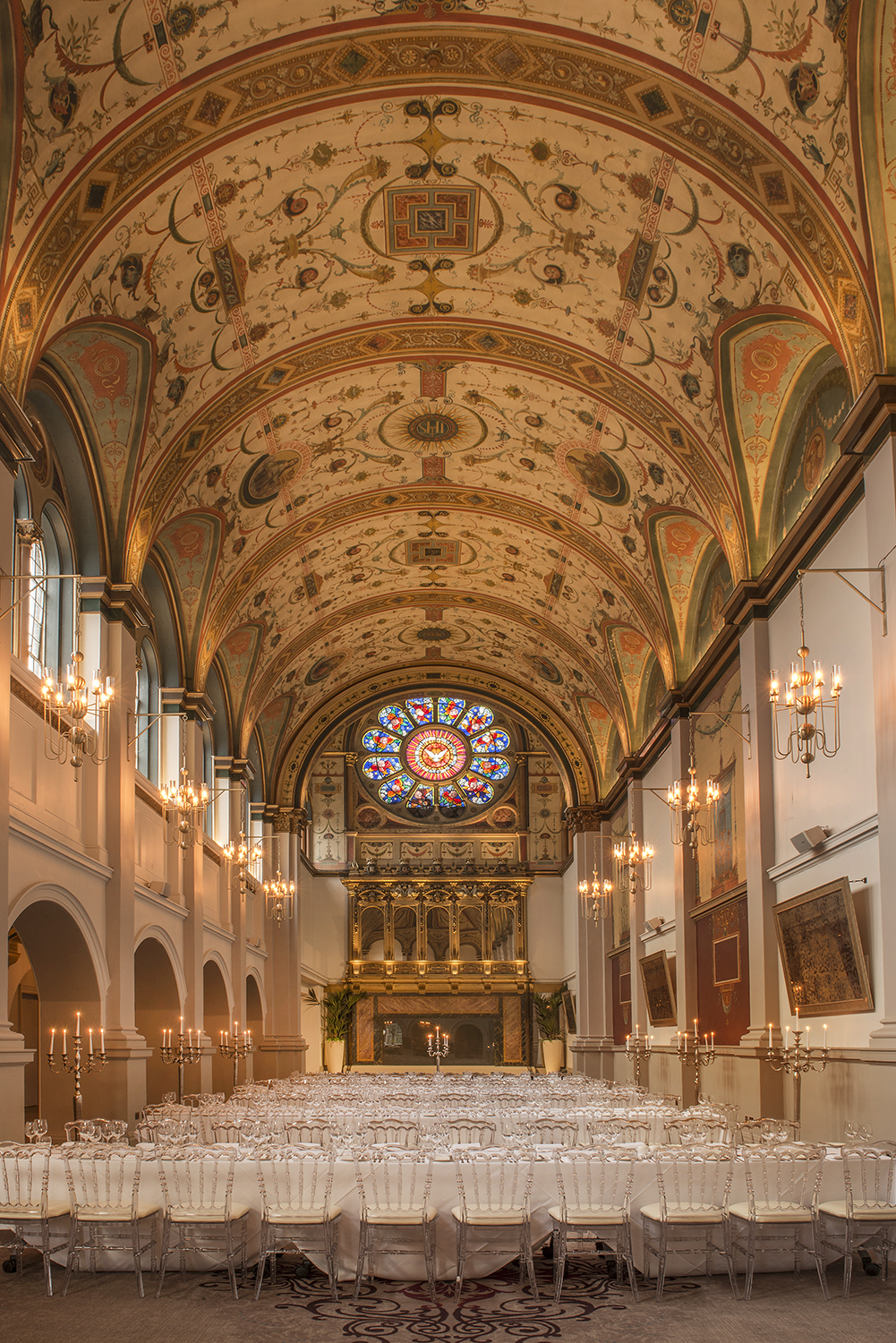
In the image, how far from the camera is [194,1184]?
8.77 m

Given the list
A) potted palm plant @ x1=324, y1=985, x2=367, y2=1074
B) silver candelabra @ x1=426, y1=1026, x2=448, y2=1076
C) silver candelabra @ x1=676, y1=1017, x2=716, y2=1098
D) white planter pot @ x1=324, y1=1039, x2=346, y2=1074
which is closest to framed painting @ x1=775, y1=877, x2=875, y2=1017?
silver candelabra @ x1=676, y1=1017, x2=716, y2=1098

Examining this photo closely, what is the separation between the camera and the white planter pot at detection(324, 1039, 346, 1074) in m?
35.1

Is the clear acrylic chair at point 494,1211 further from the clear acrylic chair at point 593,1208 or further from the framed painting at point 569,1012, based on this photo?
the framed painting at point 569,1012

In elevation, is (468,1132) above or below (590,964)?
above

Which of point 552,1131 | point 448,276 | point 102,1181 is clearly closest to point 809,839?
point 552,1131

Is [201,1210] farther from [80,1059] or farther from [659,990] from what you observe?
[659,990]

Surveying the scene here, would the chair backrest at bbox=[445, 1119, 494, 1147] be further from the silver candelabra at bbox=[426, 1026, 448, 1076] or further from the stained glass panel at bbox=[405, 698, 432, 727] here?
the stained glass panel at bbox=[405, 698, 432, 727]

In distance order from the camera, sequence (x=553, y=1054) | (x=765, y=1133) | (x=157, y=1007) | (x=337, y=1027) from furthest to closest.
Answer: (x=553, y=1054) → (x=337, y=1027) → (x=157, y=1007) → (x=765, y=1133)

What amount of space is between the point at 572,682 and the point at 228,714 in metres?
9.76

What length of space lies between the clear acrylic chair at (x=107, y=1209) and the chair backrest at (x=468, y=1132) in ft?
9.79

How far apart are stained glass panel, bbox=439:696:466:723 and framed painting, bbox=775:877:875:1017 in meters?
23.9

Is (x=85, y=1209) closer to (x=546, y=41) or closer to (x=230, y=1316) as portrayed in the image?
(x=230, y=1316)

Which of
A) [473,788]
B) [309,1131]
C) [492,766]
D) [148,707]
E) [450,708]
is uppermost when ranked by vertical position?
[450,708]

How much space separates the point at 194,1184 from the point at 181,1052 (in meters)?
10.2
